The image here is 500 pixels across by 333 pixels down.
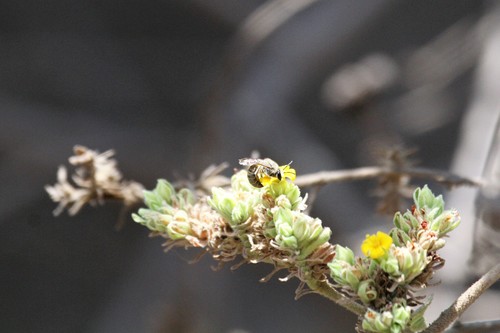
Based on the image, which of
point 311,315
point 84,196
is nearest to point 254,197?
point 84,196

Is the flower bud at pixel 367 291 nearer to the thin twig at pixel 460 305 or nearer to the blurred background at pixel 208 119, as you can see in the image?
the thin twig at pixel 460 305

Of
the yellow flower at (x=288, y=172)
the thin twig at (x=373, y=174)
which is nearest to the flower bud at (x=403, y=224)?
the yellow flower at (x=288, y=172)

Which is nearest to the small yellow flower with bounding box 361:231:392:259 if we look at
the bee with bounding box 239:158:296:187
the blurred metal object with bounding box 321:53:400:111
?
the bee with bounding box 239:158:296:187

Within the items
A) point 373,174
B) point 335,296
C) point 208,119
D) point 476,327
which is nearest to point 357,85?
point 208,119

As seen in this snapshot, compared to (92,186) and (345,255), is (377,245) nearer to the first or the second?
(345,255)

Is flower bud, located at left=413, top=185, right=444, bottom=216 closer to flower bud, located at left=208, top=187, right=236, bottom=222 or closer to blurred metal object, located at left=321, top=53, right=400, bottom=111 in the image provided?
flower bud, located at left=208, top=187, right=236, bottom=222

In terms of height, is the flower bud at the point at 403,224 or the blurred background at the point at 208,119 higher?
the blurred background at the point at 208,119
